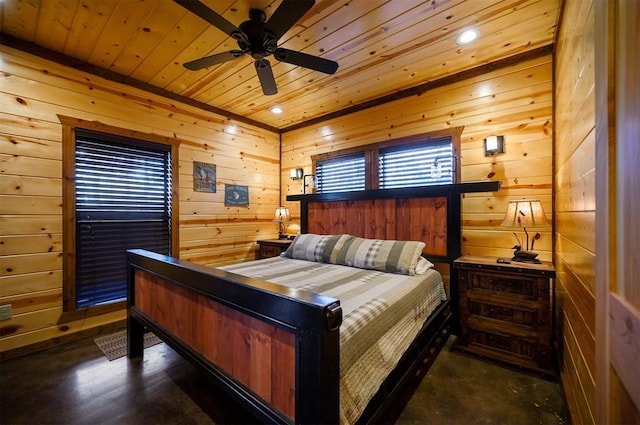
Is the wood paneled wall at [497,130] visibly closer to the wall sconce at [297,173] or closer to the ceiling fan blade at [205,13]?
the wall sconce at [297,173]

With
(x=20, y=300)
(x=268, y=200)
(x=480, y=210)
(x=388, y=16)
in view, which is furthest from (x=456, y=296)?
(x=20, y=300)

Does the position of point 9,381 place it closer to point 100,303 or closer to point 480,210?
point 100,303

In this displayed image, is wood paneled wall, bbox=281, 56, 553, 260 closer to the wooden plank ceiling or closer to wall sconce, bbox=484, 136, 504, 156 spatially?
wall sconce, bbox=484, 136, 504, 156

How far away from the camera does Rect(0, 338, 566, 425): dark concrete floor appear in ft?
5.24

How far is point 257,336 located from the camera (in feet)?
→ 4.01

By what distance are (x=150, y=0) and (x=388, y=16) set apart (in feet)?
5.80

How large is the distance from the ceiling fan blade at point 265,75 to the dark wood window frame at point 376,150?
1582mm

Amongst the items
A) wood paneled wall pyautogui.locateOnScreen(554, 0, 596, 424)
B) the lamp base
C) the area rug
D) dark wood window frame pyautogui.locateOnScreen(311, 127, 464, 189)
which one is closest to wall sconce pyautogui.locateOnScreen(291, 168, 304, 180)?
dark wood window frame pyautogui.locateOnScreen(311, 127, 464, 189)

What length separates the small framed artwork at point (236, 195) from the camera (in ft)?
12.8

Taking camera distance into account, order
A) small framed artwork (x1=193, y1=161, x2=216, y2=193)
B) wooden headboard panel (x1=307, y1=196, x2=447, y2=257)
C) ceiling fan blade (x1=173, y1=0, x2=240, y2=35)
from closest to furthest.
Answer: ceiling fan blade (x1=173, y1=0, x2=240, y2=35), wooden headboard panel (x1=307, y1=196, x2=447, y2=257), small framed artwork (x1=193, y1=161, x2=216, y2=193)

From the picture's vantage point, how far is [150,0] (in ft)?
6.22

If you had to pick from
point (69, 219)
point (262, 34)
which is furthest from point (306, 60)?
point (69, 219)

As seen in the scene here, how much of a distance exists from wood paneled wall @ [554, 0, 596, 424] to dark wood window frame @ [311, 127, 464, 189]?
3.29 feet

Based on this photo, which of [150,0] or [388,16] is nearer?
[150,0]
